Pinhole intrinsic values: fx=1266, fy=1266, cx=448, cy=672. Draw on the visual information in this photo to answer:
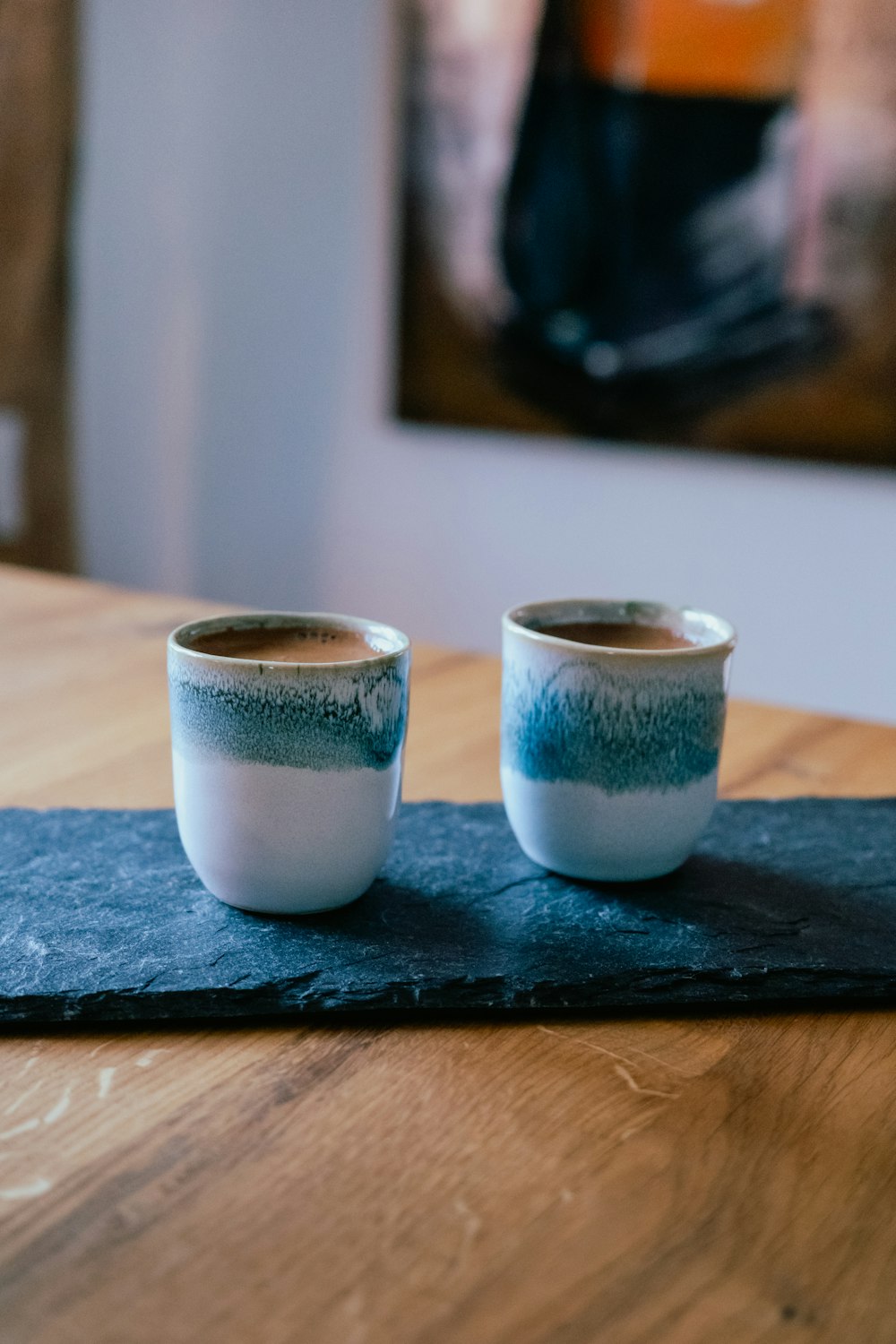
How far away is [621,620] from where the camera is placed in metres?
0.74

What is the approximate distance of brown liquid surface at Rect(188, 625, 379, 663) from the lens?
2.13 feet

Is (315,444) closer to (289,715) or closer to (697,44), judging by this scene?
(697,44)

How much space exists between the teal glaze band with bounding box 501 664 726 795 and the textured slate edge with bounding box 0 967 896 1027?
0.11 metres

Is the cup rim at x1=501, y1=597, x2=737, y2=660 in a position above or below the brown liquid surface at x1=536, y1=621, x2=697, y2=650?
above

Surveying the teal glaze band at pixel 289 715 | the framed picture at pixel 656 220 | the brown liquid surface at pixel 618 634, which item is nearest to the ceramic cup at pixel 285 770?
the teal glaze band at pixel 289 715

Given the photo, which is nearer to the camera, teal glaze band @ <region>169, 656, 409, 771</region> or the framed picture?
teal glaze band @ <region>169, 656, 409, 771</region>

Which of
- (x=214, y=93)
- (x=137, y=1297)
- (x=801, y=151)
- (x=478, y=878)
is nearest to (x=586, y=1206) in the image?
(x=137, y=1297)

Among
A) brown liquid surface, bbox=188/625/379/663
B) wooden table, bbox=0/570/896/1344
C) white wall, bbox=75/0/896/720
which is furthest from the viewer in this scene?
white wall, bbox=75/0/896/720

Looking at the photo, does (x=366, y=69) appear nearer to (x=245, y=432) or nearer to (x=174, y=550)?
(x=245, y=432)

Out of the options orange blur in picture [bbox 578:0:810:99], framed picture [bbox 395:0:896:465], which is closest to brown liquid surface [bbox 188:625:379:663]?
framed picture [bbox 395:0:896:465]

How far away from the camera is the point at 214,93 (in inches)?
102

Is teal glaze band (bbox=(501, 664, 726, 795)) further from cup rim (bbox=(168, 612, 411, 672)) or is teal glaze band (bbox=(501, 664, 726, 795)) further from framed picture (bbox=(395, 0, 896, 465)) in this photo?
framed picture (bbox=(395, 0, 896, 465))

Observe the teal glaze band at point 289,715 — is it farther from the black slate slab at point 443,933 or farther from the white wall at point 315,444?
the white wall at point 315,444

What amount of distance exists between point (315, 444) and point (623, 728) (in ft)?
6.93
